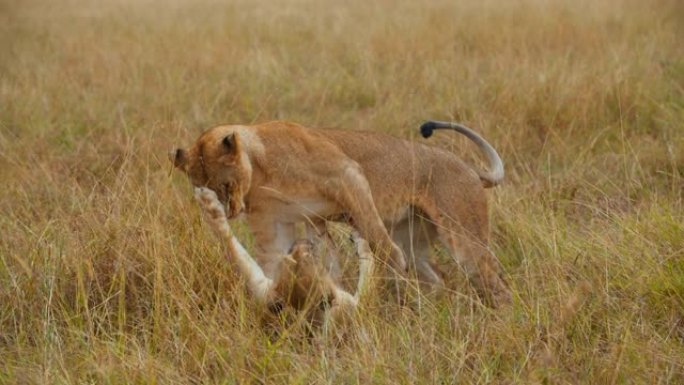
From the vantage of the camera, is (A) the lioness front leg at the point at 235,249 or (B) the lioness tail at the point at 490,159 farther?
(B) the lioness tail at the point at 490,159

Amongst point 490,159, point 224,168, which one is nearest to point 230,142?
point 224,168

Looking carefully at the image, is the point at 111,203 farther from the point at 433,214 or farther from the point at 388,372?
the point at 388,372

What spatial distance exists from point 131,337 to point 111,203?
3.15ft

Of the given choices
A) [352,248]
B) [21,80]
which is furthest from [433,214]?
[21,80]

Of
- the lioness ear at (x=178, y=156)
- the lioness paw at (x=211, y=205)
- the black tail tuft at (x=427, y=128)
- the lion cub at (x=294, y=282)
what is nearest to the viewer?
the lion cub at (x=294, y=282)

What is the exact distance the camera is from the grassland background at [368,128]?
11.5ft

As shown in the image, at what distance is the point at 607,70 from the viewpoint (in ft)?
25.2

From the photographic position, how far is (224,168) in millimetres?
4180

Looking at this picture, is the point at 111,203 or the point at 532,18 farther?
the point at 532,18

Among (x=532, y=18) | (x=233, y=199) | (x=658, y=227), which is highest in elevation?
(x=233, y=199)

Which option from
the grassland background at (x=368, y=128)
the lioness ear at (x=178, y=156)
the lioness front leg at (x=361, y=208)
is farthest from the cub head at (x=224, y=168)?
the lioness front leg at (x=361, y=208)

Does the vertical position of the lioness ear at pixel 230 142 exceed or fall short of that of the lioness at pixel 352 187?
it exceeds it

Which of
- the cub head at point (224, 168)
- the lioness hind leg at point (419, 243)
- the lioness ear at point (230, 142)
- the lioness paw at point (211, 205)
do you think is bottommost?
the lioness hind leg at point (419, 243)

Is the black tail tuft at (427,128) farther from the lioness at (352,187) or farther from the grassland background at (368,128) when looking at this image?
the grassland background at (368,128)
